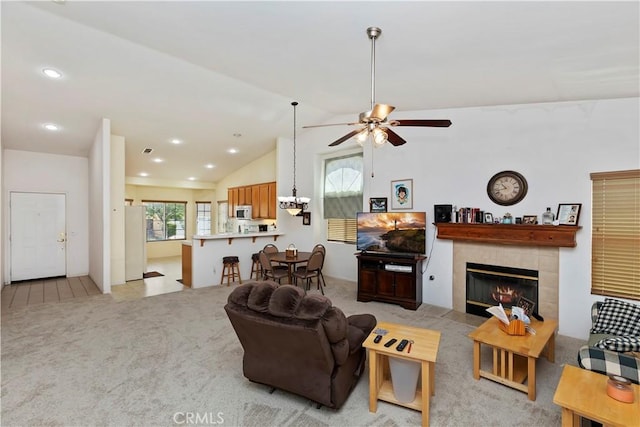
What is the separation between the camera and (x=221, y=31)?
2783 millimetres

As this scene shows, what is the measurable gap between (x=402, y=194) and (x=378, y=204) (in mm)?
513

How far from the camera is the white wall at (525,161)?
3.34 metres

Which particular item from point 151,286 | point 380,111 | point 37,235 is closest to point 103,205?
point 151,286

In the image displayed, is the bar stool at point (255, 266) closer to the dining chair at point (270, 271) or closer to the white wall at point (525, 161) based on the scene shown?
the dining chair at point (270, 271)

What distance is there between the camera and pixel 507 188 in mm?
4000

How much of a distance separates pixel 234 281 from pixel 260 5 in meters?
5.25

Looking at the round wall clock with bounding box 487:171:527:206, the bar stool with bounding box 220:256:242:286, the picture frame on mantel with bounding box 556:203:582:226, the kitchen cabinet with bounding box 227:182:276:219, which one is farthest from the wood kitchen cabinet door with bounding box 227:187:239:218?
the picture frame on mantel with bounding box 556:203:582:226

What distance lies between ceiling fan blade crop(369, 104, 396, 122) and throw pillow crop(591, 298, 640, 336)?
2.86m

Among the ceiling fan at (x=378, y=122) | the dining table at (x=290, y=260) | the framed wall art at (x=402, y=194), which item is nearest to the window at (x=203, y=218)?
the dining table at (x=290, y=260)

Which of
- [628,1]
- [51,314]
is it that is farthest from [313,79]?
[51,314]

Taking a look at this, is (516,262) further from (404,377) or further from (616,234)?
(404,377)

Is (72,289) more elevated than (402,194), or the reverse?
(402,194)

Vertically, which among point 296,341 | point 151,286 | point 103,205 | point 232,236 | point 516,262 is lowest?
point 151,286

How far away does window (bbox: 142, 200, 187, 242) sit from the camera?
372 inches
